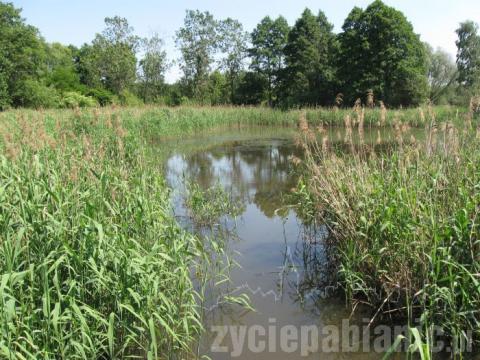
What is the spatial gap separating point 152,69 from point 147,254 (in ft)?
125

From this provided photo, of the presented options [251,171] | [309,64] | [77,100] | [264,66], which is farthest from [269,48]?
[251,171]

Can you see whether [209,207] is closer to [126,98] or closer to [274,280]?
[274,280]

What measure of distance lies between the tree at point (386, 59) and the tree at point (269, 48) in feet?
35.4

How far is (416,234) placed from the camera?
346cm

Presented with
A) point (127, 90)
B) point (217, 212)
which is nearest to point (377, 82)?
point (127, 90)

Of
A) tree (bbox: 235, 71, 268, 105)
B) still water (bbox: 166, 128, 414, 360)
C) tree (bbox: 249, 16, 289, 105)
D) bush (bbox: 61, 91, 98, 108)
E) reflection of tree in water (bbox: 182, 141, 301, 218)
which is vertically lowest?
still water (bbox: 166, 128, 414, 360)

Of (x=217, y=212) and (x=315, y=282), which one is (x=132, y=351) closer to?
(x=315, y=282)

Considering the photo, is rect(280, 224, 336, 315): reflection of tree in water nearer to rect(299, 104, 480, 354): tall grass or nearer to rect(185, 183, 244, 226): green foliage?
rect(299, 104, 480, 354): tall grass

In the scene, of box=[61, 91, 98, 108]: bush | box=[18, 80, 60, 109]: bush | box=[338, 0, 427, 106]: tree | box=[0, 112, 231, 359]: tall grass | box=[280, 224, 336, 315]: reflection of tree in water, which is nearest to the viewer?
box=[0, 112, 231, 359]: tall grass

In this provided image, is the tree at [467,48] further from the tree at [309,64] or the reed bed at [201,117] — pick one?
the reed bed at [201,117]

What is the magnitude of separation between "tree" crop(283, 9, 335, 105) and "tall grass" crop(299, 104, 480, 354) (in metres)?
29.6

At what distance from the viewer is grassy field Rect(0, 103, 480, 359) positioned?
2.66 metres

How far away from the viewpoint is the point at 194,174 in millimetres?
10969

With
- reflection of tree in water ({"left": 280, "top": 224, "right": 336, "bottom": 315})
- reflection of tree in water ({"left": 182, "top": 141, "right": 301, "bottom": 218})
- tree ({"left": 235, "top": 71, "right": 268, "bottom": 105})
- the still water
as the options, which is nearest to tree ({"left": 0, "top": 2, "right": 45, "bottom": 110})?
tree ({"left": 235, "top": 71, "right": 268, "bottom": 105})
